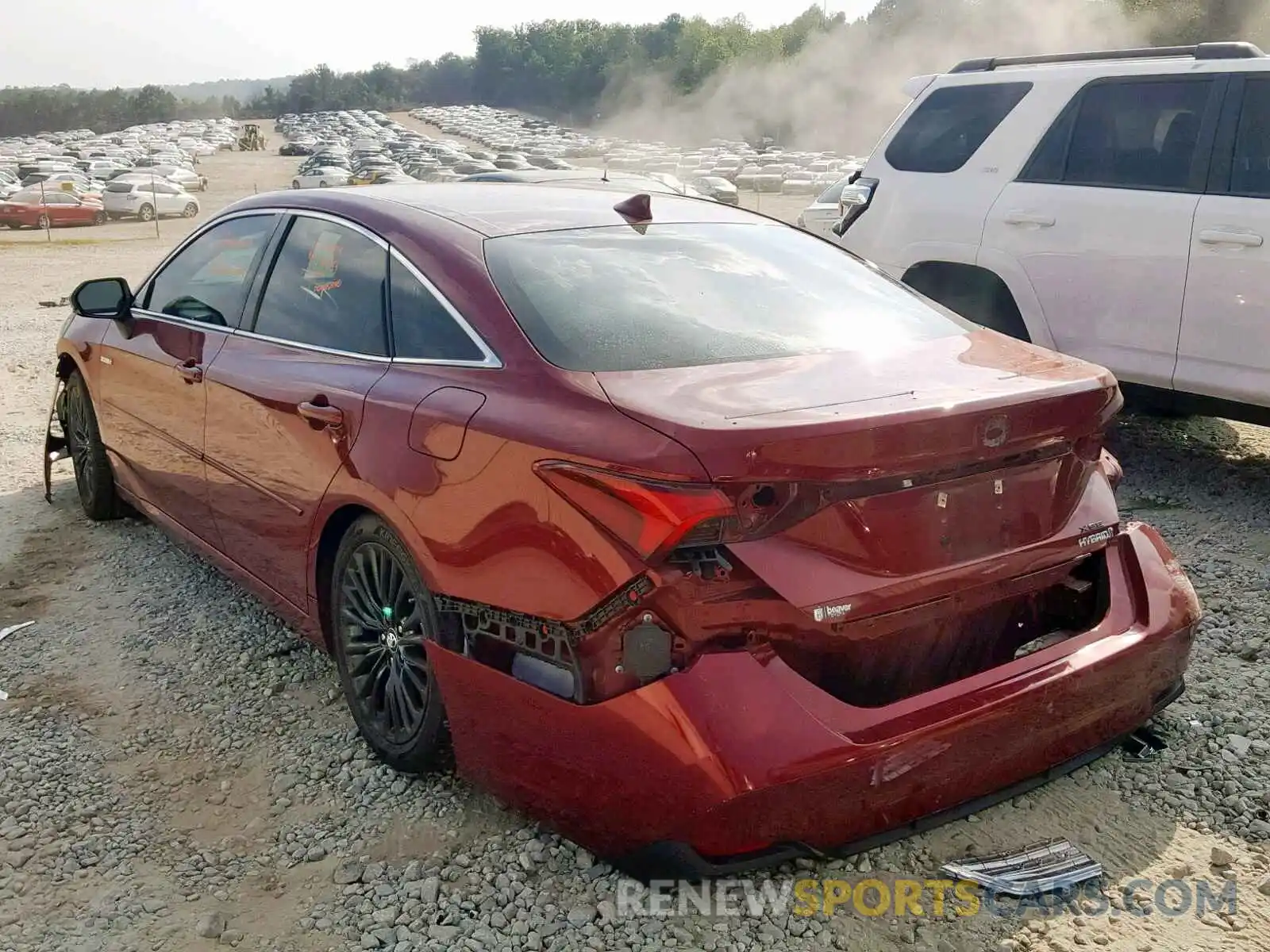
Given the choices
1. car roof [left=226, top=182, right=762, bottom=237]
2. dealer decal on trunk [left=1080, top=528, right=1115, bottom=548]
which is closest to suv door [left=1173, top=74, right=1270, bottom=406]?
car roof [left=226, top=182, right=762, bottom=237]

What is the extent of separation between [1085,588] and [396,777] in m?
1.91

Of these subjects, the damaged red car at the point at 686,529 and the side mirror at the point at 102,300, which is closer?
the damaged red car at the point at 686,529

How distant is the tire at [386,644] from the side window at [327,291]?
56 cm

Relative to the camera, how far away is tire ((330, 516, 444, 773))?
114 inches

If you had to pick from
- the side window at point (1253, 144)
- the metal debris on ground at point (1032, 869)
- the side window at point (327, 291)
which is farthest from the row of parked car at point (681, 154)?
the metal debris on ground at point (1032, 869)

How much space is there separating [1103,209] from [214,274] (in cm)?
400

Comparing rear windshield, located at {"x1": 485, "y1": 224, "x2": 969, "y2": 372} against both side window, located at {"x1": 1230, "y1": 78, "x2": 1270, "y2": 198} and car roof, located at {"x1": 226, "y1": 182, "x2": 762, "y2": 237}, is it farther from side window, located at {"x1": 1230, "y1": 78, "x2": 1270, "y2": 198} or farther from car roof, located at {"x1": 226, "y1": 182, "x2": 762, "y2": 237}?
side window, located at {"x1": 1230, "y1": 78, "x2": 1270, "y2": 198}

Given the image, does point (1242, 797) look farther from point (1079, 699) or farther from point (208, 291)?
point (208, 291)

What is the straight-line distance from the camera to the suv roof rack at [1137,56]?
517cm

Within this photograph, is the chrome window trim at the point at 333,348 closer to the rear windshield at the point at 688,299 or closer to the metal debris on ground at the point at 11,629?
the rear windshield at the point at 688,299

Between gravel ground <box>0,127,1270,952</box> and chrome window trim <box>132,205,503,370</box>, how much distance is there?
113cm

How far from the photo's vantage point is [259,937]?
253cm

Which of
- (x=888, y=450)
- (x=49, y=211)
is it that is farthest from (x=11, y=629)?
(x=49, y=211)

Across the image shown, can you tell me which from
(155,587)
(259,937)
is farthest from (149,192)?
(259,937)
